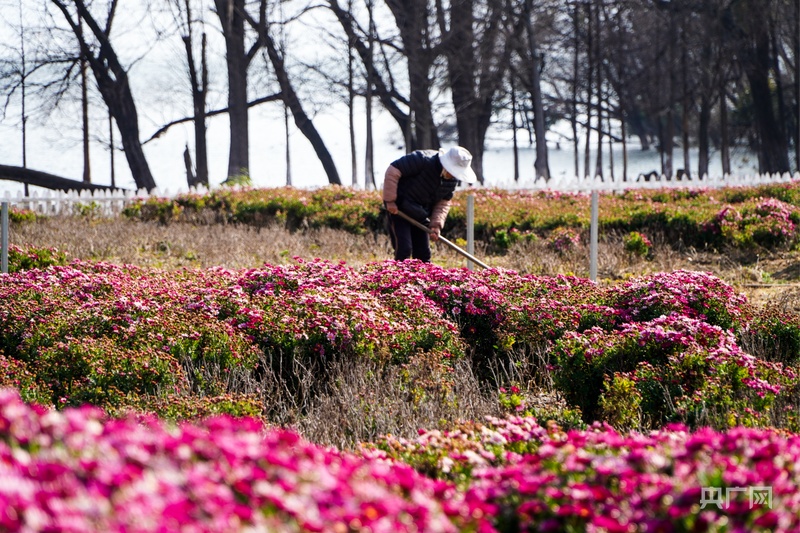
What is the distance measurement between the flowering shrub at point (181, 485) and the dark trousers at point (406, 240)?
638 centimetres

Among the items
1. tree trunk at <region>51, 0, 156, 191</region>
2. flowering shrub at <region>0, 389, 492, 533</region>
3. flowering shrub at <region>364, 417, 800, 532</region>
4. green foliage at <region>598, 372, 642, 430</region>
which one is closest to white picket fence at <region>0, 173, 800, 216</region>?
tree trunk at <region>51, 0, 156, 191</region>

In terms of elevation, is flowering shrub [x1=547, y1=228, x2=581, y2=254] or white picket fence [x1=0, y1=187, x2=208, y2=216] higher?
white picket fence [x1=0, y1=187, x2=208, y2=216]

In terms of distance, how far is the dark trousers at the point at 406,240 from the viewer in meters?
8.39

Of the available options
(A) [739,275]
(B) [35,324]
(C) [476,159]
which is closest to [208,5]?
(C) [476,159]

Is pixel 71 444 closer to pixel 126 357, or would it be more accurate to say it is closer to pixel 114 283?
pixel 126 357

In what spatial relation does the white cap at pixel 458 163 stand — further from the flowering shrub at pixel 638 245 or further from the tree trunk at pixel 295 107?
the tree trunk at pixel 295 107

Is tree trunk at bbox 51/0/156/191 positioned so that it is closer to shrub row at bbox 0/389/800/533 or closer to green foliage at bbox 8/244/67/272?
green foliage at bbox 8/244/67/272

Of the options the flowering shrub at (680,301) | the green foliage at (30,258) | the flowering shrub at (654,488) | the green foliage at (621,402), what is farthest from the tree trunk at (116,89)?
the flowering shrub at (654,488)

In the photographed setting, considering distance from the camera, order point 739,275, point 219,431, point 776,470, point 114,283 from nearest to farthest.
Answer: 1. point 219,431
2. point 776,470
3. point 114,283
4. point 739,275

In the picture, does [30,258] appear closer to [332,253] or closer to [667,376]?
[332,253]

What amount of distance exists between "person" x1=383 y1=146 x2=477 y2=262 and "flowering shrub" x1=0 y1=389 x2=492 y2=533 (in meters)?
6.25

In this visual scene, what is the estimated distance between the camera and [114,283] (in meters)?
7.16

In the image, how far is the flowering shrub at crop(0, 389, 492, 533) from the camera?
1514 mm

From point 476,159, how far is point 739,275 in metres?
20.7
